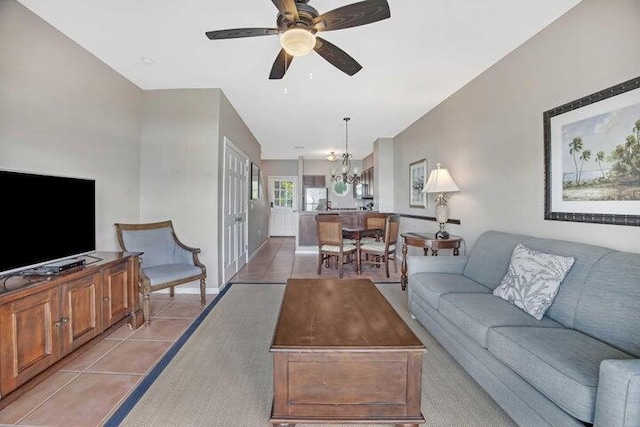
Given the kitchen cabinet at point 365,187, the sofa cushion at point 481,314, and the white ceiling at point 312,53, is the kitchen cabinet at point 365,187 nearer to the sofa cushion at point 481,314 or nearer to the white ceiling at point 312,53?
the white ceiling at point 312,53

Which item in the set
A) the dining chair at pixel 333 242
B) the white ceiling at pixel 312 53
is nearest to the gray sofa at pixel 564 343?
the white ceiling at pixel 312 53

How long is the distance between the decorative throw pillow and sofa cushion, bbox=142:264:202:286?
293cm

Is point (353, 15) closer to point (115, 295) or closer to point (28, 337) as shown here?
point (28, 337)

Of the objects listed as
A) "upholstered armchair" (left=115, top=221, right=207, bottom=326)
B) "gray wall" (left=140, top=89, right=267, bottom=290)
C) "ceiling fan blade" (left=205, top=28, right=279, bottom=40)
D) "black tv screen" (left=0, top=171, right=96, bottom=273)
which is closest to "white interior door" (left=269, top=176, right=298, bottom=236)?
"gray wall" (left=140, top=89, right=267, bottom=290)

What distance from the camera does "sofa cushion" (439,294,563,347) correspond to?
173 centimetres

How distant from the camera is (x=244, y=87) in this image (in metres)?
3.73

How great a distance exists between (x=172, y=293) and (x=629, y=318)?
4.06 m

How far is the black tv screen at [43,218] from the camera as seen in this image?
184 centimetres

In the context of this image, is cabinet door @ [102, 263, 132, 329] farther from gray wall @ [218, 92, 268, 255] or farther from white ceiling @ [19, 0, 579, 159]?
white ceiling @ [19, 0, 579, 159]

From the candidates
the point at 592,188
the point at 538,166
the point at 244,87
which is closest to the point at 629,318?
the point at 592,188

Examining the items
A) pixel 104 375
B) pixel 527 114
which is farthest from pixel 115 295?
pixel 527 114

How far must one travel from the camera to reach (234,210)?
4719mm

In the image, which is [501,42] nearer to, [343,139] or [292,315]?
[292,315]

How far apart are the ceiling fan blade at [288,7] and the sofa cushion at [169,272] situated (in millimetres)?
2614
